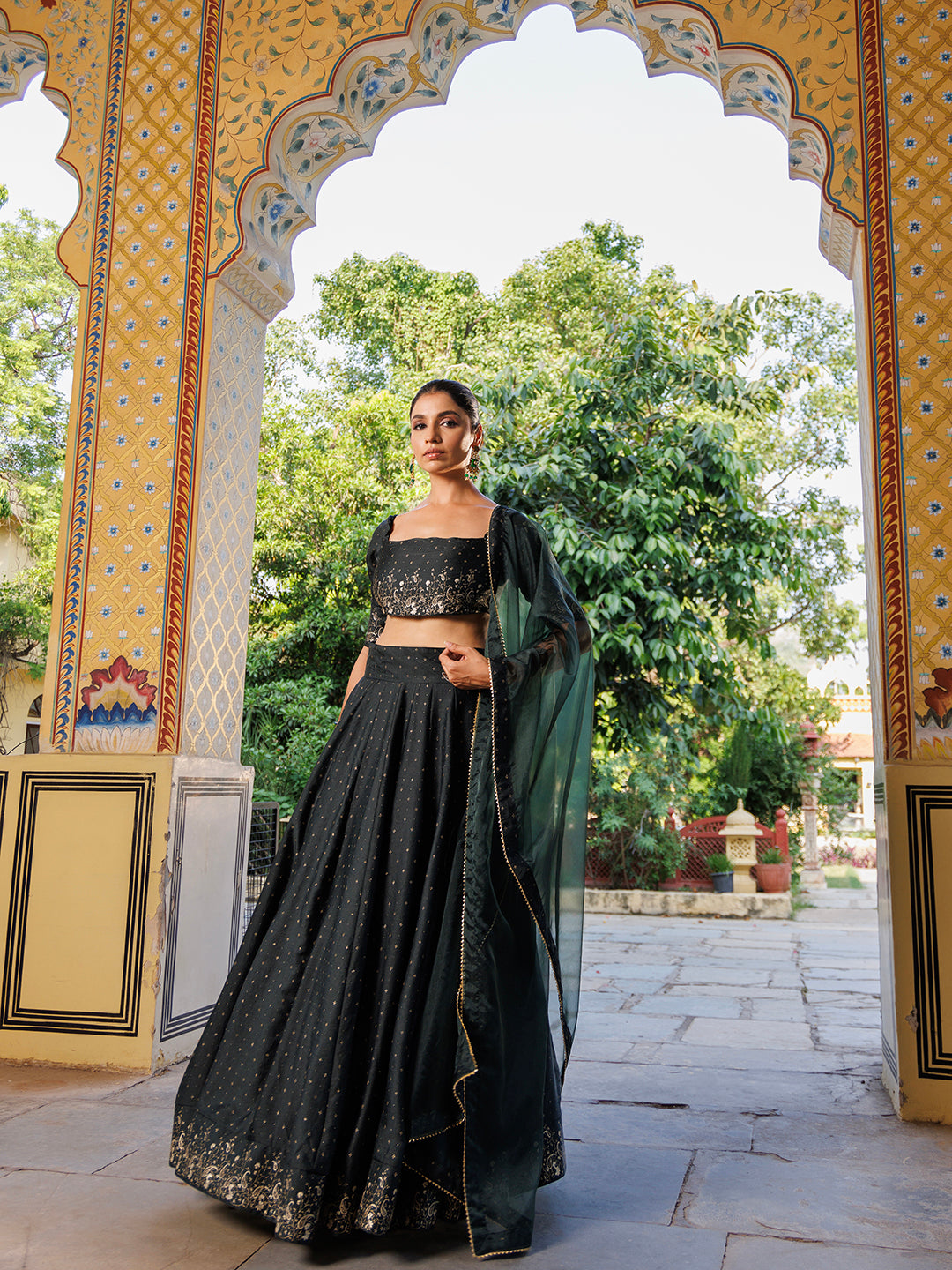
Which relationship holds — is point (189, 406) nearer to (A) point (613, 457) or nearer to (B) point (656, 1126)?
(B) point (656, 1126)

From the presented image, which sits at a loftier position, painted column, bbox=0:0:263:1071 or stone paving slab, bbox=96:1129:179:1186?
painted column, bbox=0:0:263:1071

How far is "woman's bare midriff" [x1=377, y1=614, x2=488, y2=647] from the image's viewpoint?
2137mm

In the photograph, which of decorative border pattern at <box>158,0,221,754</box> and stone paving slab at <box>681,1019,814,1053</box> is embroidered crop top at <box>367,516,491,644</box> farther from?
stone paving slab at <box>681,1019,814,1053</box>

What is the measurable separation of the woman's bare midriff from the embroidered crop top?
0.01 meters

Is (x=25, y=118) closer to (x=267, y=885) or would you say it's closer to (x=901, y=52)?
(x=901, y=52)

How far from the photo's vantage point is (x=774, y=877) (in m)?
9.51

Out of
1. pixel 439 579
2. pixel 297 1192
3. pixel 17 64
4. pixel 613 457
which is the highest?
pixel 17 64

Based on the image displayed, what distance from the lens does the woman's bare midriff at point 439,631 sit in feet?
7.01

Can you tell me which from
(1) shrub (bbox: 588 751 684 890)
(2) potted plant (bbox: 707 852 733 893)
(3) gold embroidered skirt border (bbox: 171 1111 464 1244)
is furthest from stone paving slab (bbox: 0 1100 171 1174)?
(2) potted plant (bbox: 707 852 733 893)

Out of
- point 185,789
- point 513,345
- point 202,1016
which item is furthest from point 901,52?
point 513,345

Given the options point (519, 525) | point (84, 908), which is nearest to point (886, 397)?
point (519, 525)

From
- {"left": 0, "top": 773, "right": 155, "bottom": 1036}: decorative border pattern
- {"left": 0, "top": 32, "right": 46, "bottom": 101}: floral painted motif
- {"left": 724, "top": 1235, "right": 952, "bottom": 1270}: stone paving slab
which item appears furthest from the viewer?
{"left": 0, "top": 32, "right": 46, "bottom": 101}: floral painted motif

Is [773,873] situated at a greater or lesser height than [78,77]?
lesser

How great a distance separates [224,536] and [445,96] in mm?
1722
